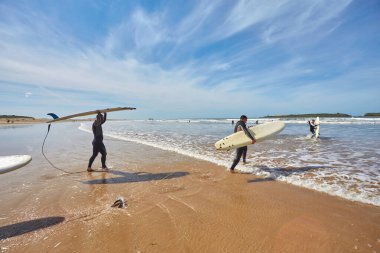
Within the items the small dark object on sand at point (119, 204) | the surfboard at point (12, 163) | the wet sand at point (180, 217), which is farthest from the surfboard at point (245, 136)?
the surfboard at point (12, 163)

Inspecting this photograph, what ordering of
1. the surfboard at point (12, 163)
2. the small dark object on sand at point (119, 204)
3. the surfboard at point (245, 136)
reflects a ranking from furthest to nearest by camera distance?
the surfboard at point (245, 136), the small dark object on sand at point (119, 204), the surfboard at point (12, 163)

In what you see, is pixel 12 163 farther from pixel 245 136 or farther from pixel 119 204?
pixel 245 136

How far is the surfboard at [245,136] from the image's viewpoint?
317 inches

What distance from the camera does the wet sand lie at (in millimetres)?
3346

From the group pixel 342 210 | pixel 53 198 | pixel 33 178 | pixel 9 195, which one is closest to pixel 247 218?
pixel 342 210

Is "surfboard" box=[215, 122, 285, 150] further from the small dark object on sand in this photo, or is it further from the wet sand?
the small dark object on sand

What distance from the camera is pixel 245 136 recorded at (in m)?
8.13

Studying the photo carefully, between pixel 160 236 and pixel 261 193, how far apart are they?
9.95ft

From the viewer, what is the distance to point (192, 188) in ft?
19.7

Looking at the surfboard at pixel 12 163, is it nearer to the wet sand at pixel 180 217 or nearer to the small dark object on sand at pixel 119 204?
the wet sand at pixel 180 217

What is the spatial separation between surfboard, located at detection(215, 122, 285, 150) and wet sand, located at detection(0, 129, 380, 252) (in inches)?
62.5

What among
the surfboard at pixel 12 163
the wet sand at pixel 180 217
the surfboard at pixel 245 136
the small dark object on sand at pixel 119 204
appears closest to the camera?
the wet sand at pixel 180 217

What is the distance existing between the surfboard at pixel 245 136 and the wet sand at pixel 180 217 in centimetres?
159

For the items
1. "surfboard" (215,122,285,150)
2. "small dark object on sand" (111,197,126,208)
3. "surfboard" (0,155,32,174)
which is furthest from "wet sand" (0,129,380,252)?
"surfboard" (215,122,285,150)
